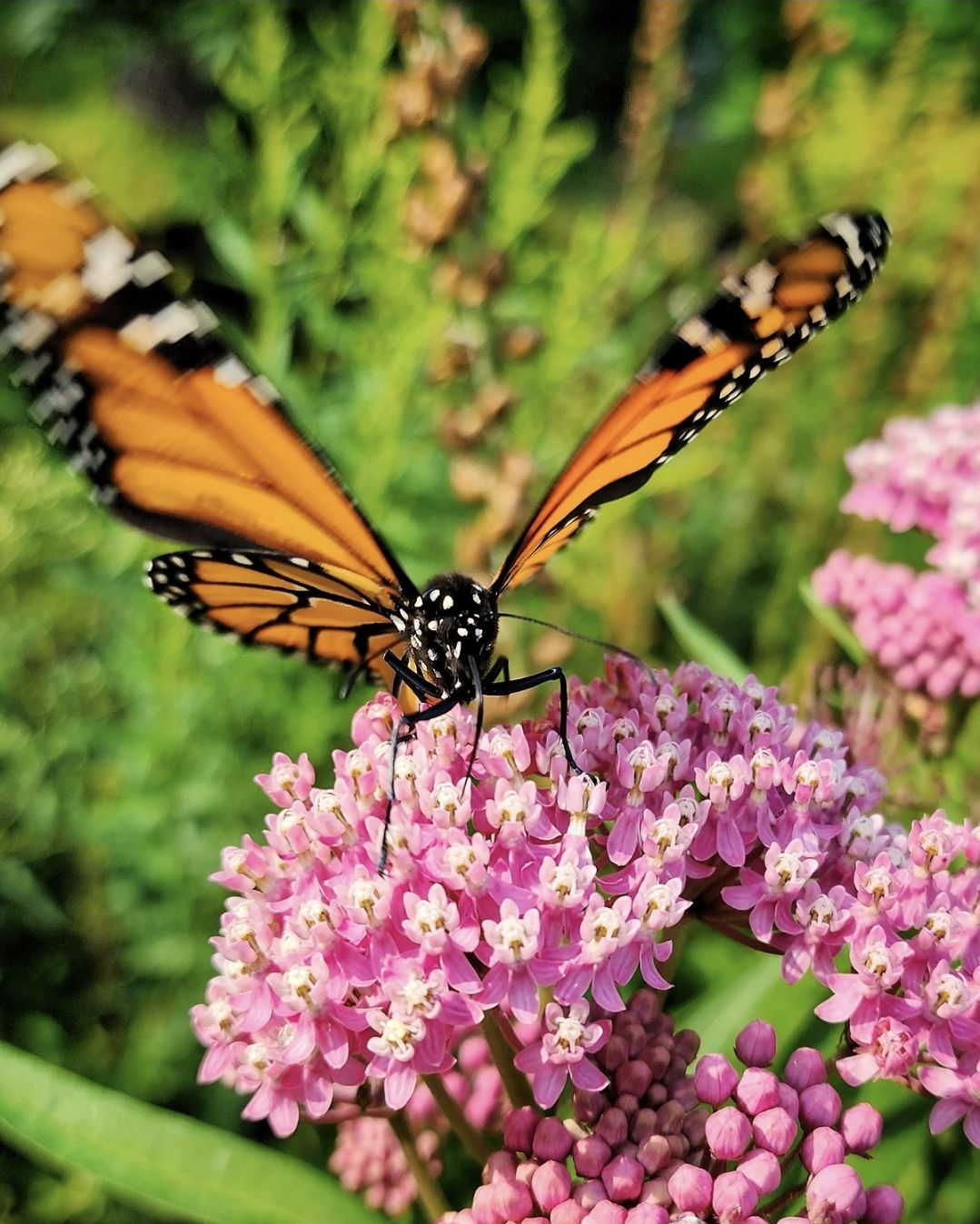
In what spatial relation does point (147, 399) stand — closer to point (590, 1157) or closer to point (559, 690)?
point (559, 690)

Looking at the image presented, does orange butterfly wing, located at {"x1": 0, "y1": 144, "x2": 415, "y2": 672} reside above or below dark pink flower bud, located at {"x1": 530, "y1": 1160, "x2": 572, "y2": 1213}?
above

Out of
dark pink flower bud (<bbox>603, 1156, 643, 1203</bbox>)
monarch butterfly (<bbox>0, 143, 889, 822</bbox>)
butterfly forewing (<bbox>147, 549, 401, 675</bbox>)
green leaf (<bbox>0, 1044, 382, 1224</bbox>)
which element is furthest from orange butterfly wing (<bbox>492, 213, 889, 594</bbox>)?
green leaf (<bbox>0, 1044, 382, 1224</bbox>)

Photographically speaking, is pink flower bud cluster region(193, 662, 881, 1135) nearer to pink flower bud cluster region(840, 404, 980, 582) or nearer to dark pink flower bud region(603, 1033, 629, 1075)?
dark pink flower bud region(603, 1033, 629, 1075)

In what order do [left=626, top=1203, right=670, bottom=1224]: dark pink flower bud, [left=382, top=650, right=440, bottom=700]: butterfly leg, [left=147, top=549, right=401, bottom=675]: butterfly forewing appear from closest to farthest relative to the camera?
[left=626, top=1203, right=670, bottom=1224]: dark pink flower bud
[left=382, top=650, right=440, bottom=700]: butterfly leg
[left=147, top=549, right=401, bottom=675]: butterfly forewing

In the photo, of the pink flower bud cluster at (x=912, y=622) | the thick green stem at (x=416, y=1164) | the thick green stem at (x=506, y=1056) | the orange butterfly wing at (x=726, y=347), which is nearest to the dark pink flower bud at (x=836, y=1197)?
the thick green stem at (x=506, y=1056)

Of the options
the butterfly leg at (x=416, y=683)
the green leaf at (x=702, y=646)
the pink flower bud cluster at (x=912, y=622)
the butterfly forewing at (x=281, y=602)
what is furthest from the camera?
the green leaf at (x=702, y=646)

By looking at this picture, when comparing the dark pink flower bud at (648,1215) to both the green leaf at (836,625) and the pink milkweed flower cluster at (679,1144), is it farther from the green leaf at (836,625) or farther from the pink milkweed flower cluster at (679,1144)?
the green leaf at (836,625)
